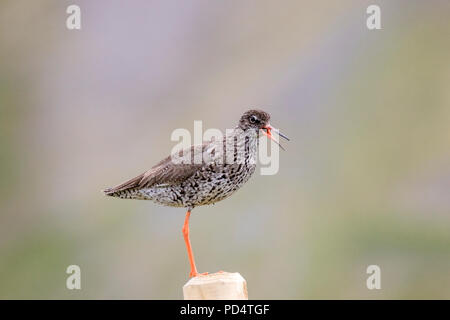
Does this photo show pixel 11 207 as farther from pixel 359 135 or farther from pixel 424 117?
pixel 424 117

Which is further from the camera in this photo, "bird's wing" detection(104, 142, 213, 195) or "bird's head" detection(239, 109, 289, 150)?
"bird's wing" detection(104, 142, 213, 195)

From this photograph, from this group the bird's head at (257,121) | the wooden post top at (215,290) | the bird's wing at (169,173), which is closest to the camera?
the wooden post top at (215,290)

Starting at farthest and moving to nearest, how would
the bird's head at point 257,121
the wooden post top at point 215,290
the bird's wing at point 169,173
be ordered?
the bird's wing at point 169,173
the bird's head at point 257,121
the wooden post top at point 215,290

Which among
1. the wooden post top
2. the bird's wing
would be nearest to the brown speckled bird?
the bird's wing

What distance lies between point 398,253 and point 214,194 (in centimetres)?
1279

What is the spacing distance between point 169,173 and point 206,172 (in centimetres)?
42

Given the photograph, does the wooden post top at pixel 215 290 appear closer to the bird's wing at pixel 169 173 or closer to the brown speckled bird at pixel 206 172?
the brown speckled bird at pixel 206 172

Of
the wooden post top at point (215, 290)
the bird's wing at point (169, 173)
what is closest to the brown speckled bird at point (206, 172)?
the bird's wing at point (169, 173)

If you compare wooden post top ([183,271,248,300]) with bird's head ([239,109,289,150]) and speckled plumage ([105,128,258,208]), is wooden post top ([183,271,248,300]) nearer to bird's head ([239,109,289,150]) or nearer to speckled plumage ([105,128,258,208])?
speckled plumage ([105,128,258,208])

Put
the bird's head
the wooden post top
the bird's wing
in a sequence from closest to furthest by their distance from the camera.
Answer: the wooden post top < the bird's head < the bird's wing

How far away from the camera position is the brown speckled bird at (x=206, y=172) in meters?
6.76

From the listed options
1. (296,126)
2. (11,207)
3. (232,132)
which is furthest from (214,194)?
(11,207)

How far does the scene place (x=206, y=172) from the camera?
22.7ft

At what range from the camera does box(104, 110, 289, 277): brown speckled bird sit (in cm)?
676
